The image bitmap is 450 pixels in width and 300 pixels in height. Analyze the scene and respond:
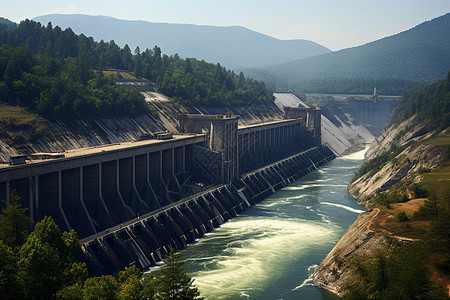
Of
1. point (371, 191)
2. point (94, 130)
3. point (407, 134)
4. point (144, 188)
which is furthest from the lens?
point (407, 134)

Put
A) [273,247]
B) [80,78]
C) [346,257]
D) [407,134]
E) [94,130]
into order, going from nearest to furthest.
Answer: [346,257]
[273,247]
[94,130]
[80,78]
[407,134]

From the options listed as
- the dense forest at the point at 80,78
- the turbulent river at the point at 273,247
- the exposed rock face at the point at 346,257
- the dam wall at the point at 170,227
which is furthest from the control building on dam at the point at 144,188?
the exposed rock face at the point at 346,257

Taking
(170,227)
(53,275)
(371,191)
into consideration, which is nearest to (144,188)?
(170,227)

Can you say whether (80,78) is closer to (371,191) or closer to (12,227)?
(371,191)

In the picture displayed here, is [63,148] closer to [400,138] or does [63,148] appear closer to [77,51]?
[77,51]

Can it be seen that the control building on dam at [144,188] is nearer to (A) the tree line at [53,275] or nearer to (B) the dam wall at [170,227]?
(B) the dam wall at [170,227]

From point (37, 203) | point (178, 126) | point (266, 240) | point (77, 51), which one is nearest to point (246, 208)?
point (266, 240)

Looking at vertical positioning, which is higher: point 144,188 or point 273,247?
point 144,188
